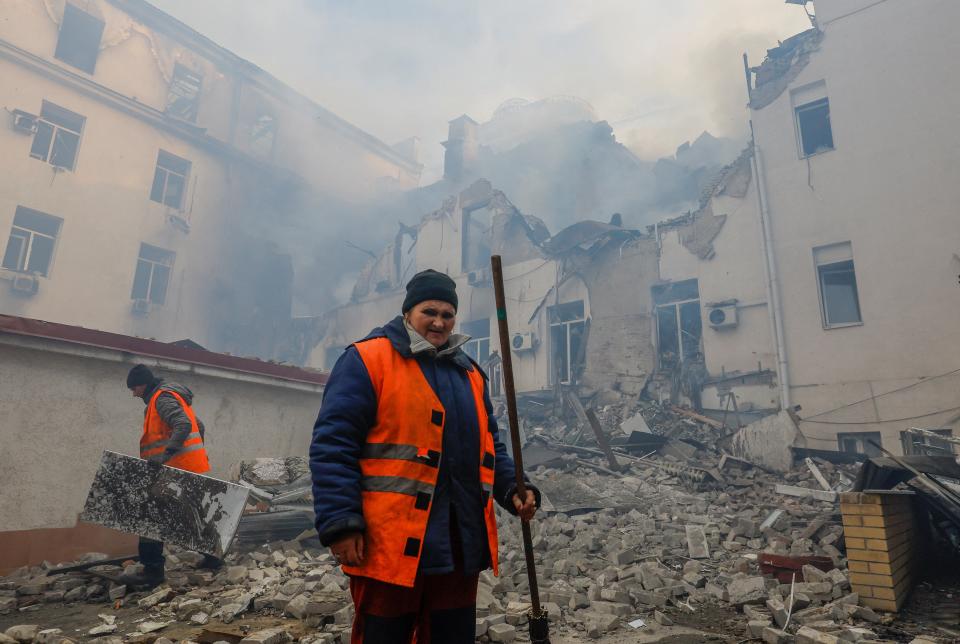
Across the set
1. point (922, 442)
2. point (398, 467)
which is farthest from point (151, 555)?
point (922, 442)

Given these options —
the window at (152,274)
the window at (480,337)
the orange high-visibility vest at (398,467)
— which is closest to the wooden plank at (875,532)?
the orange high-visibility vest at (398,467)

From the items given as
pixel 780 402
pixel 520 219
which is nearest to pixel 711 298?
pixel 780 402

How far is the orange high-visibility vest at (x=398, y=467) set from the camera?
1.88 meters

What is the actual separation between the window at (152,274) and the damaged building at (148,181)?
5 centimetres

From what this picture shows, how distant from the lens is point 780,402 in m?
11.7

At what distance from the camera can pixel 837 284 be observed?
11.8m

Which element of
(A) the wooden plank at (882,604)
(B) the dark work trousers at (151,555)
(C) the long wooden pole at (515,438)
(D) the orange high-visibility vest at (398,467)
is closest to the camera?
(D) the orange high-visibility vest at (398,467)

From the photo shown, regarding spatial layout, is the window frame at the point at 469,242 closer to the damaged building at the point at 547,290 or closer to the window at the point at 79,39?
the damaged building at the point at 547,290

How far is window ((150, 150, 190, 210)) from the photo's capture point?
69.9ft

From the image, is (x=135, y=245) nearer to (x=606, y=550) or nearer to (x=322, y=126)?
(x=322, y=126)

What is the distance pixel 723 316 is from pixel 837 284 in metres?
2.36

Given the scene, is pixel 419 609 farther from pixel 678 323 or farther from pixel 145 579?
pixel 678 323

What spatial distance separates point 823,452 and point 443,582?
34.1 ft

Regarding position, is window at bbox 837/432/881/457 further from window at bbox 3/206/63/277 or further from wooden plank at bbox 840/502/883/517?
window at bbox 3/206/63/277
